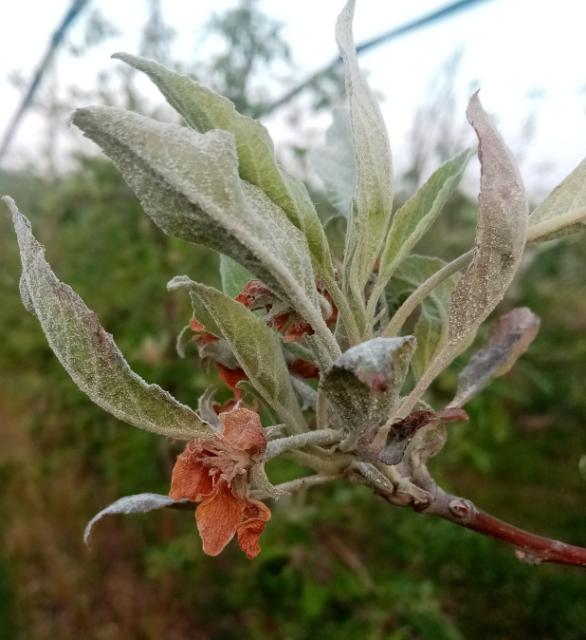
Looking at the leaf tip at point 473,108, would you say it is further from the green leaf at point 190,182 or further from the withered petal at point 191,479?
the withered petal at point 191,479

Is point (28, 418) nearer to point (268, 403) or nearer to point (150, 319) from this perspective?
point (150, 319)

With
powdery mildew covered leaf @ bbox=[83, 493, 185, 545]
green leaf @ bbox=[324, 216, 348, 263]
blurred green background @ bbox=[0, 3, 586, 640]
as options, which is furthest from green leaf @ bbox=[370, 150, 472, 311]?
blurred green background @ bbox=[0, 3, 586, 640]

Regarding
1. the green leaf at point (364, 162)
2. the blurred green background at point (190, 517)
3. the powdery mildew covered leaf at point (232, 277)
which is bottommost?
the blurred green background at point (190, 517)

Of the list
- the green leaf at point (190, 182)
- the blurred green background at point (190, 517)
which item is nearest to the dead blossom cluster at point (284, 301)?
the green leaf at point (190, 182)

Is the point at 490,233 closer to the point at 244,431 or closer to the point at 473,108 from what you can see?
the point at 473,108

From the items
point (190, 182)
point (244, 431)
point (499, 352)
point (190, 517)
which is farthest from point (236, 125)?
point (190, 517)

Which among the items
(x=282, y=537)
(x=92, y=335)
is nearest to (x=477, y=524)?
(x=92, y=335)
